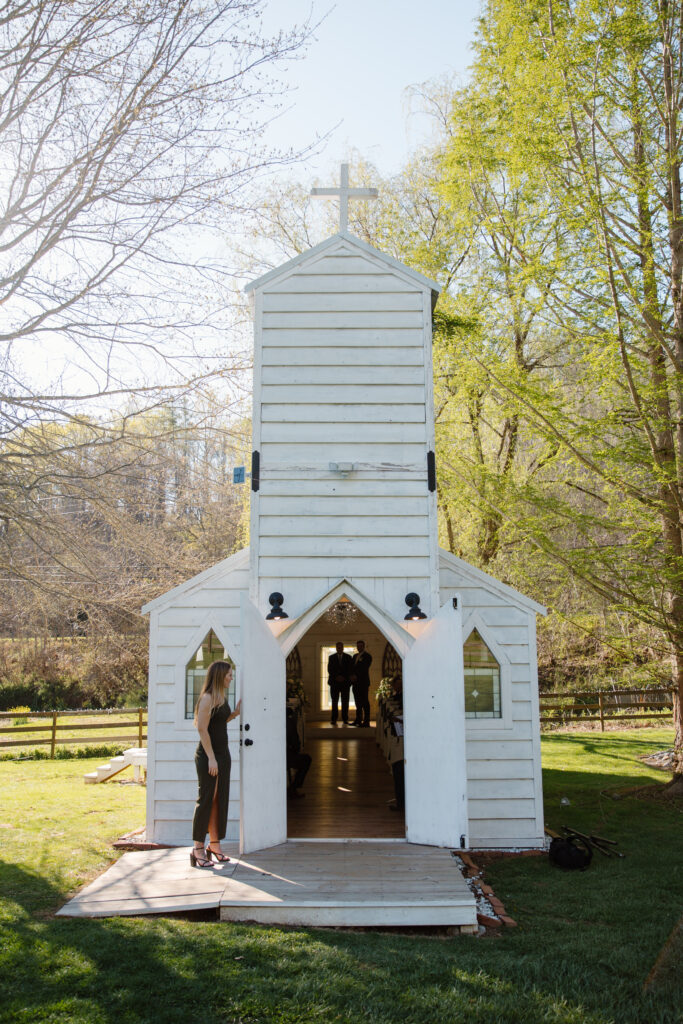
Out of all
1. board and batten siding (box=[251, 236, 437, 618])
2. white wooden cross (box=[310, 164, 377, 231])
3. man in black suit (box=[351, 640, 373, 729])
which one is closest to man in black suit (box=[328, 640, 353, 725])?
man in black suit (box=[351, 640, 373, 729])

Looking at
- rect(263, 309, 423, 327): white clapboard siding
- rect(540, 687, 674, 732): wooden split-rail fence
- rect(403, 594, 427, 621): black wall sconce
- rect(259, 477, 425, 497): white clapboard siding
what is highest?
rect(263, 309, 423, 327): white clapboard siding

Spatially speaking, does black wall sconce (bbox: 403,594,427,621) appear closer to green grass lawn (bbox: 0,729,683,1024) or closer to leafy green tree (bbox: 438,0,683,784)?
green grass lawn (bbox: 0,729,683,1024)

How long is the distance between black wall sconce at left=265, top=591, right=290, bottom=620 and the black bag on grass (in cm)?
345

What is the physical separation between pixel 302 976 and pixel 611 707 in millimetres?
16060

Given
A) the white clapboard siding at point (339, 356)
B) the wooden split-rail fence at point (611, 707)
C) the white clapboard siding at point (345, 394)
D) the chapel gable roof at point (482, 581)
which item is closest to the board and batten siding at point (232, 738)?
the chapel gable roof at point (482, 581)

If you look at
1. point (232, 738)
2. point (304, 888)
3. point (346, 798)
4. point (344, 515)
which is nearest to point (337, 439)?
point (344, 515)

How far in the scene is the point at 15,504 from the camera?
7.92 metres

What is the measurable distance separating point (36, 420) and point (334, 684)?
9.57m

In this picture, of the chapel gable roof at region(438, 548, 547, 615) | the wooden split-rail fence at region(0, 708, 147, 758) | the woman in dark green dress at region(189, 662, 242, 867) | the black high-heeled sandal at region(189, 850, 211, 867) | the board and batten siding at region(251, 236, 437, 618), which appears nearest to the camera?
the woman in dark green dress at region(189, 662, 242, 867)

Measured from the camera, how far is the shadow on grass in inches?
160

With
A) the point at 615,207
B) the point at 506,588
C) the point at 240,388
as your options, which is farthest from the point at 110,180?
the point at 615,207

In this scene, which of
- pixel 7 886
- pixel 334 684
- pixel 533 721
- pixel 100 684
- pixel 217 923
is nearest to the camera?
pixel 217 923

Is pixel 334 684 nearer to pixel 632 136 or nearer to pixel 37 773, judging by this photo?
pixel 37 773

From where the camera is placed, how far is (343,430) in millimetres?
8219
